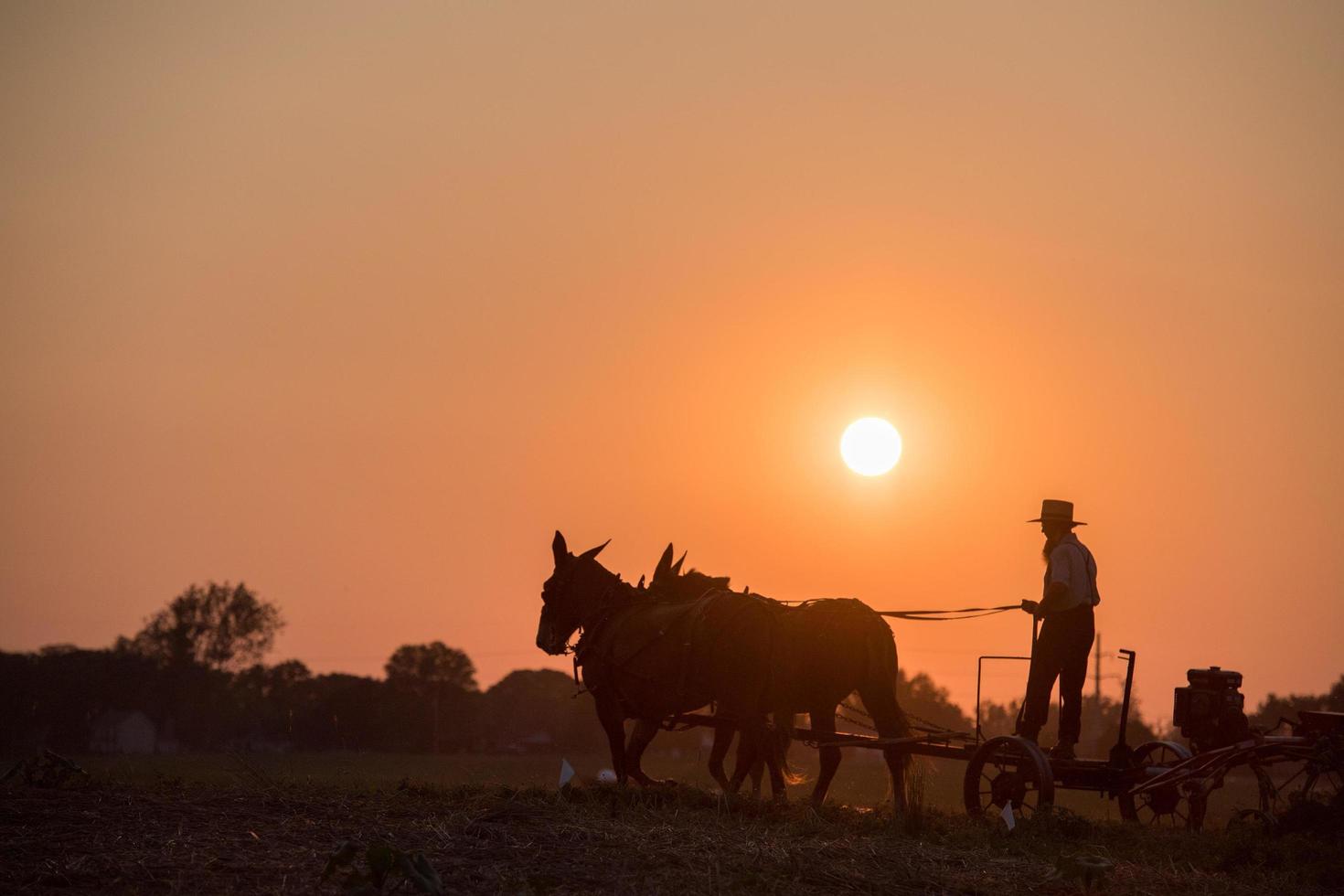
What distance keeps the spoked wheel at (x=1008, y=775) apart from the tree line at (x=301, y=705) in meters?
50.0

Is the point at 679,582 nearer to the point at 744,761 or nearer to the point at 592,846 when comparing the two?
the point at 744,761

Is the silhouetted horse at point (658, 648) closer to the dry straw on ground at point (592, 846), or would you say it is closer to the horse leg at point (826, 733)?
the horse leg at point (826, 733)

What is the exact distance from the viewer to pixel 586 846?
10.1 meters

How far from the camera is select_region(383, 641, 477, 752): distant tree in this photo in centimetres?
7412

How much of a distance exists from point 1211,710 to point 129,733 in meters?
74.6

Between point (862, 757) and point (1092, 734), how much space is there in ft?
88.8

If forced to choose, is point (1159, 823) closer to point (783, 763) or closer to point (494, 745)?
point (783, 763)

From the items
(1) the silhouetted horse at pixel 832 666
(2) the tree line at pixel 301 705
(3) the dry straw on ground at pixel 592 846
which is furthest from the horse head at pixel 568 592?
(2) the tree line at pixel 301 705

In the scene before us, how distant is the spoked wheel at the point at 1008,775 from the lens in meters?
12.4

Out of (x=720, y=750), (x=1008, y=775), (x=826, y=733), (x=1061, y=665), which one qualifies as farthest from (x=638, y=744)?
(x=1061, y=665)

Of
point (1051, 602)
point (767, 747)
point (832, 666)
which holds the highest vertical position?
point (1051, 602)

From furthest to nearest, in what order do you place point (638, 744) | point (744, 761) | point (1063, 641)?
1. point (638, 744)
2. point (744, 761)
3. point (1063, 641)

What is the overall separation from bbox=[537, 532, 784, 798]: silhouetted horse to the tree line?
47.9 m

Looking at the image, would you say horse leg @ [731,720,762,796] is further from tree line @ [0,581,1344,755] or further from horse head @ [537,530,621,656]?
tree line @ [0,581,1344,755]
